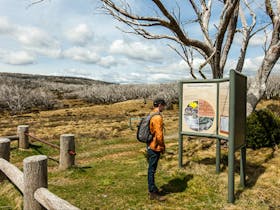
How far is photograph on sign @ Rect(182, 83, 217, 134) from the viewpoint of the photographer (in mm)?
7004

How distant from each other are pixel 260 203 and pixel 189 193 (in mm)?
1456

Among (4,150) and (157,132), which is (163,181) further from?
(4,150)

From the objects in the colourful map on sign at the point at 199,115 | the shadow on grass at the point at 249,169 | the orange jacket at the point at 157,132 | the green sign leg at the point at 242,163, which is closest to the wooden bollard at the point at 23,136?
the colourful map on sign at the point at 199,115

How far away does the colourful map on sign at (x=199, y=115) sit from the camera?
23.1ft

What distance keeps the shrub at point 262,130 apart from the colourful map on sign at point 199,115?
8.74 ft

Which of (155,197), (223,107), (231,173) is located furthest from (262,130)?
(155,197)

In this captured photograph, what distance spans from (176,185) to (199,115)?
192cm

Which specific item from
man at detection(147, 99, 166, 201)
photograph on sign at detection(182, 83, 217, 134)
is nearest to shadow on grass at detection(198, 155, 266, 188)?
photograph on sign at detection(182, 83, 217, 134)

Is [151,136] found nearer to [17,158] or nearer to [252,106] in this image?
[252,106]

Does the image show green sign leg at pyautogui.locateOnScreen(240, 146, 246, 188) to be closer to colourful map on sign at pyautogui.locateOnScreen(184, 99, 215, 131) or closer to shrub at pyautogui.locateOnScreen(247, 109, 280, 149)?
colourful map on sign at pyautogui.locateOnScreen(184, 99, 215, 131)

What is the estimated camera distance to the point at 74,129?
54.9ft

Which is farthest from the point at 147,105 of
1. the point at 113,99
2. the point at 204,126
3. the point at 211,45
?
the point at 204,126

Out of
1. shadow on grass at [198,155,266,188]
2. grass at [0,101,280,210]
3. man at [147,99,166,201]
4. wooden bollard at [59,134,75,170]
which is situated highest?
man at [147,99,166,201]

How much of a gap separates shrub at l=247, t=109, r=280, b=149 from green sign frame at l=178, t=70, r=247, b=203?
2.36 meters
